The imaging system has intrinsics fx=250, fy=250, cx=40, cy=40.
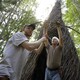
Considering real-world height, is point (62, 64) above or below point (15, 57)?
below

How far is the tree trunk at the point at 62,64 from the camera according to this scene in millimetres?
5281

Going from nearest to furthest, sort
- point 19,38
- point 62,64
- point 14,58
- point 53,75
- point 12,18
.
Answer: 1. point 14,58
2. point 19,38
3. point 53,75
4. point 62,64
5. point 12,18

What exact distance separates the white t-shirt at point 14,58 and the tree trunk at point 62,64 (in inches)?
64.4

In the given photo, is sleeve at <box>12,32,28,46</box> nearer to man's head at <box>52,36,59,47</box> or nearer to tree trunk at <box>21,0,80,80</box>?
A: man's head at <box>52,36,59,47</box>

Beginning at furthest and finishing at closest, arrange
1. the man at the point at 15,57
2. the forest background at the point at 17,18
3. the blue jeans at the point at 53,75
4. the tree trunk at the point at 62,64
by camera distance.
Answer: the forest background at the point at 17,18 < the tree trunk at the point at 62,64 < the blue jeans at the point at 53,75 < the man at the point at 15,57

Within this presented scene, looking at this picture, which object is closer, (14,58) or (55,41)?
(14,58)

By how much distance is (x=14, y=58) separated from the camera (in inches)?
147

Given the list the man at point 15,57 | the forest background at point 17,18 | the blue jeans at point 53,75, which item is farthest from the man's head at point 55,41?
the forest background at point 17,18

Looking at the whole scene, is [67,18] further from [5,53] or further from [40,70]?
[5,53]

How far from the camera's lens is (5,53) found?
3.71 m

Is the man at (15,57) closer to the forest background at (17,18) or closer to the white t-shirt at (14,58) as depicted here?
the white t-shirt at (14,58)

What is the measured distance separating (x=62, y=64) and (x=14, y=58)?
6.28 feet

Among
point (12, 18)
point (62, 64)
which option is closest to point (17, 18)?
point (12, 18)

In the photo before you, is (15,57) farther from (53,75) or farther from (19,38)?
(53,75)
